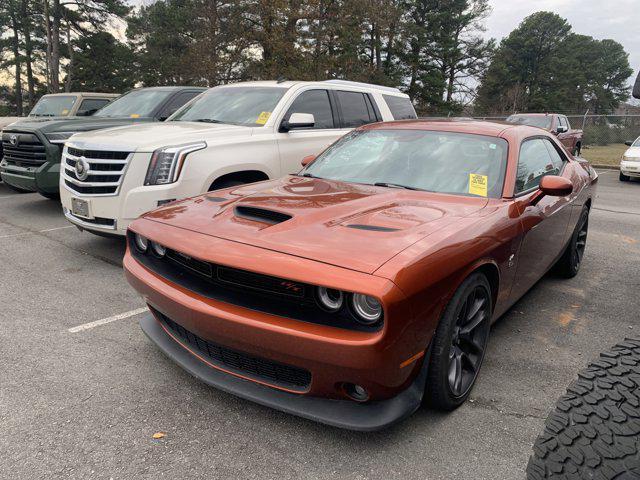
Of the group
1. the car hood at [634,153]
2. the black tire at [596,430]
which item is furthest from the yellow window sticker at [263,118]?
the car hood at [634,153]

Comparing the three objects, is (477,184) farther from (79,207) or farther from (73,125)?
(73,125)

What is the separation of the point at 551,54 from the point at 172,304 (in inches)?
2425

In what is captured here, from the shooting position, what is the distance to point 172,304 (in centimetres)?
254

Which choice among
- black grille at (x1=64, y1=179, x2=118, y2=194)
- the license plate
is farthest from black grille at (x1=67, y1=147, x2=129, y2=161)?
the license plate

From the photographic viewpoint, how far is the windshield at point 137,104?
27.3ft

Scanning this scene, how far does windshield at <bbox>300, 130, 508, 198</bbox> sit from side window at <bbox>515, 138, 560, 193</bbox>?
175mm

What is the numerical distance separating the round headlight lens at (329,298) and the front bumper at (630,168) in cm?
1427

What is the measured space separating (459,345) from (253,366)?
3.67 ft

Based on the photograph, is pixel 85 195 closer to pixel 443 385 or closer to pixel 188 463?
pixel 188 463

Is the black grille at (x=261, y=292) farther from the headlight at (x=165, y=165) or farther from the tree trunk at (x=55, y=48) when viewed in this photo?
the tree trunk at (x=55, y=48)

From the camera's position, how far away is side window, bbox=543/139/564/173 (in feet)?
14.5

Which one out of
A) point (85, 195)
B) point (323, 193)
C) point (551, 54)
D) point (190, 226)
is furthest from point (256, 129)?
point (551, 54)

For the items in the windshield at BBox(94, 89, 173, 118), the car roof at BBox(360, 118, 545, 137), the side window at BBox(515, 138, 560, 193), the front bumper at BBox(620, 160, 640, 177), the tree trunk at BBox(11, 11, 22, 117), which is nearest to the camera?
the side window at BBox(515, 138, 560, 193)

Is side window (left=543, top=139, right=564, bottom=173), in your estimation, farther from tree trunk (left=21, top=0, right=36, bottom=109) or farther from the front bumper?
tree trunk (left=21, top=0, right=36, bottom=109)
